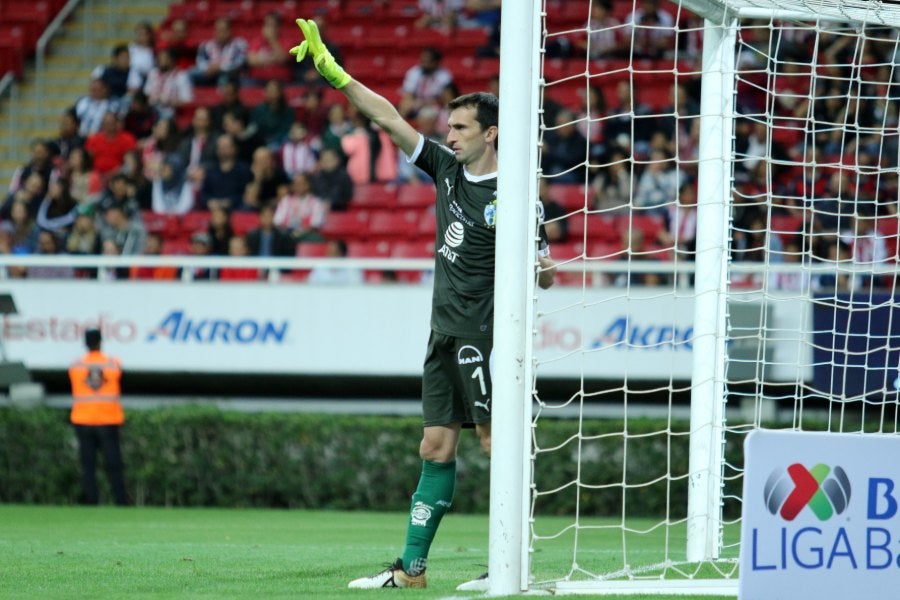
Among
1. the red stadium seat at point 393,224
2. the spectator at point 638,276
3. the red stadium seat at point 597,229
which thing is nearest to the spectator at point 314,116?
the red stadium seat at point 393,224

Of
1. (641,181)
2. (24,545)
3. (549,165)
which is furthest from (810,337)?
(24,545)

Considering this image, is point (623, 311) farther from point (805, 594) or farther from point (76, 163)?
point (805, 594)

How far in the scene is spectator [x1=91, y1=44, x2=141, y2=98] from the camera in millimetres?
17750

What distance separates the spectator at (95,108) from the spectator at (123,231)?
210 centimetres

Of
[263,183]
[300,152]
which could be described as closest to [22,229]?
[263,183]

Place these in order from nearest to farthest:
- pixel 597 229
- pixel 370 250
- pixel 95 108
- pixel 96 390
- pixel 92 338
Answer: pixel 92 338 < pixel 96 390 < pixel 597 229 < pixel 370 250 < pixel 95 108

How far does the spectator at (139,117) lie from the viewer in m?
17.3

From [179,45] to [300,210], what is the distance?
4116 mm

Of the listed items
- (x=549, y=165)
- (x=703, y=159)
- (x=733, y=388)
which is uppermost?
(x=549, y=165)

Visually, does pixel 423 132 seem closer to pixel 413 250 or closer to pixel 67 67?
pixel 413 250

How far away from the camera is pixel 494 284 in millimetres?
5664

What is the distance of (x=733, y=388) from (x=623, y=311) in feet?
4.24

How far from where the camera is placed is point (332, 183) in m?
15.7

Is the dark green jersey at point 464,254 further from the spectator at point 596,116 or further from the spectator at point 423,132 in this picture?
the spectator at point 423,132
